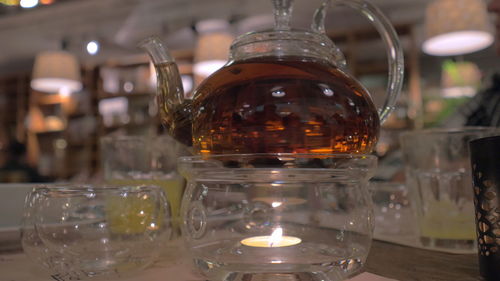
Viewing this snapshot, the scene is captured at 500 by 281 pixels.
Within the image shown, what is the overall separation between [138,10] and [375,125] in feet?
14.1

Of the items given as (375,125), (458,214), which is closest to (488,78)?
(458,214)

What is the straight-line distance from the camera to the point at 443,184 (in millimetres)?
701

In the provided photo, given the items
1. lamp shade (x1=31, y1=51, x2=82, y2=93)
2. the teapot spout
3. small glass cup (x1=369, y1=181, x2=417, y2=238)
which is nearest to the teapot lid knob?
the teapot spout

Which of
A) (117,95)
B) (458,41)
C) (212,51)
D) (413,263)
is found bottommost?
(413,263)

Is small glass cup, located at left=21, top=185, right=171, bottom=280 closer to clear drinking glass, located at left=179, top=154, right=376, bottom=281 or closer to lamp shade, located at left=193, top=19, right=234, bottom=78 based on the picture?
clear drinking glass, located at left=179, top=154, right=376, bottom=281

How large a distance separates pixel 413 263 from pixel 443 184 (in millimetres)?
223

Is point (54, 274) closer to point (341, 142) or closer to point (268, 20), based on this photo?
point (341, 142)

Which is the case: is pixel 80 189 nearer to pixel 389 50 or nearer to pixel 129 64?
pixel 389 50

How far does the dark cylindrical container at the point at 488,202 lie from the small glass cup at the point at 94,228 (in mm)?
363

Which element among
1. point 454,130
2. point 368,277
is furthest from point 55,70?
point 368,277

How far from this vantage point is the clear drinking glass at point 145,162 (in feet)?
2.65

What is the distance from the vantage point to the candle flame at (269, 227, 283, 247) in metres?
0.52

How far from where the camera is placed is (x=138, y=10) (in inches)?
173

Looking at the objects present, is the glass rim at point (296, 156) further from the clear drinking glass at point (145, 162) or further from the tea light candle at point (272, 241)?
the clear drinking glass at point (145, 162)
